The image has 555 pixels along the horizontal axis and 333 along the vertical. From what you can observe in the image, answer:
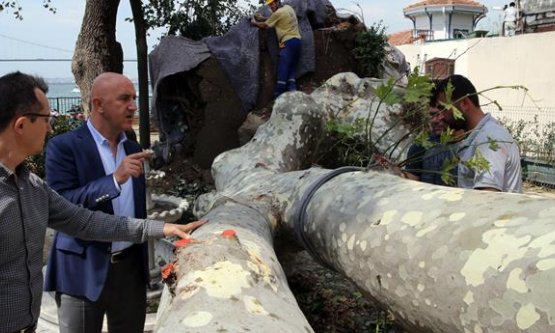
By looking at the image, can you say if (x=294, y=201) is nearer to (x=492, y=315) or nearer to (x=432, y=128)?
(x=432, y=128)

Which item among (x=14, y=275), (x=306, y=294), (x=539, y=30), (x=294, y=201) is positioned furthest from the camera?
(x=539, y=30)

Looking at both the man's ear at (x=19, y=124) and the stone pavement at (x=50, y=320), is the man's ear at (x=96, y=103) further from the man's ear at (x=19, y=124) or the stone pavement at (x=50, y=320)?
the stone pavement at (x=50, y=320)

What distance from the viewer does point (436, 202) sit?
1.80m

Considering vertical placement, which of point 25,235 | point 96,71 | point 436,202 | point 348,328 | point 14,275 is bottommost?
point 348,328

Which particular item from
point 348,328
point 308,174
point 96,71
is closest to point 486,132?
point 308,174

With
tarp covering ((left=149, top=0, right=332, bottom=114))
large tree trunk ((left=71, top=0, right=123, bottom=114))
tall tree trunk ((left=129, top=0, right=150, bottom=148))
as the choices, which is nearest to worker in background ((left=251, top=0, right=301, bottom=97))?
tarp covering ((left=149, top=0, right=332, bottom=114))

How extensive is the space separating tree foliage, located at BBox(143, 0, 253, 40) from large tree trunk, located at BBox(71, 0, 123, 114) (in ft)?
7.06

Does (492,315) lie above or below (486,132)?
below

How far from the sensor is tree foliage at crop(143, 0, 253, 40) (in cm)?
942

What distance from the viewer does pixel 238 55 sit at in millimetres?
7555

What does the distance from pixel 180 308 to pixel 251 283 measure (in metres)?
0.23

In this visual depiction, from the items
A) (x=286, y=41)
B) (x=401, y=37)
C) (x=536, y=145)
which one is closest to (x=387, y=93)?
(x=286, y=41)

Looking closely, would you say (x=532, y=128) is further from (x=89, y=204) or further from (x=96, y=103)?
(x=89, y=204)

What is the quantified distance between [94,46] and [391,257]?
246 inches
